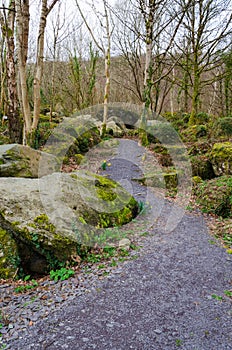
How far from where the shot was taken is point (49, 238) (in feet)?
11.2

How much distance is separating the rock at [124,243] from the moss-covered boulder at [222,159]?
160 inches

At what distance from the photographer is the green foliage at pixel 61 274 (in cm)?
319

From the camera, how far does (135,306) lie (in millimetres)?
2711

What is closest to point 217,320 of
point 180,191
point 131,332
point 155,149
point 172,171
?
point 131,332

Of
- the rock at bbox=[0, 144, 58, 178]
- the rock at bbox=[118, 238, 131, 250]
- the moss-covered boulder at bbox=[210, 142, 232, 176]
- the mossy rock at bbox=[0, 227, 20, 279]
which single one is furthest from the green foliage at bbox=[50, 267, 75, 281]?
the moss-covered boulder at bbox=[210, 142, 232, 176]

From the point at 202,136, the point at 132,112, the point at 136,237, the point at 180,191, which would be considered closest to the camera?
the point at 136,237

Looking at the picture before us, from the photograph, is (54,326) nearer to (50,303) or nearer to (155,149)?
(50,303)

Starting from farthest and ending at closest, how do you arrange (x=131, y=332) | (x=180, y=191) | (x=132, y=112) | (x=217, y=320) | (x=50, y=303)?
1. (x=132, y=112)
2. (x=180, y=191)
3. (x=50, y=303)
4. (x=217, y=320)
5. (x=131, y=332)

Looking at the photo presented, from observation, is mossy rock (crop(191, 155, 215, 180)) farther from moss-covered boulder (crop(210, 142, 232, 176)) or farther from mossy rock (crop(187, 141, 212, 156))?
mossy rock (crop(187, 141, 212, 156))

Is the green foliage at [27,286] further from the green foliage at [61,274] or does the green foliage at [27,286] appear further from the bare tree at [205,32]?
the bare tree at [205,32]

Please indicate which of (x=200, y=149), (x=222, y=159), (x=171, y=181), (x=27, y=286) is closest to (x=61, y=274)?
(x=27, y=286)

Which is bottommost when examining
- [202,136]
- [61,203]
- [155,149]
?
[61,203]

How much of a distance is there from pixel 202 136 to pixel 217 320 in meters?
9.43

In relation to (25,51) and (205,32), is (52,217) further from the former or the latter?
(205,32)
